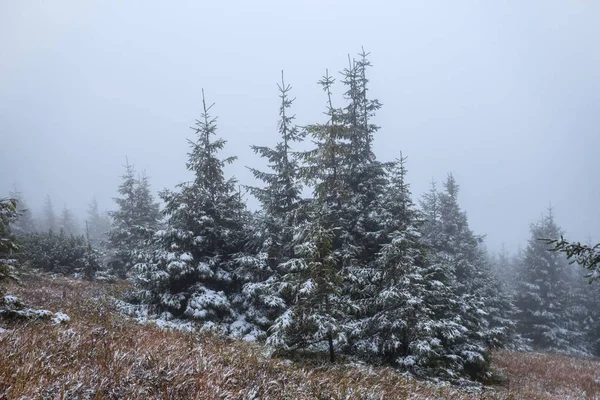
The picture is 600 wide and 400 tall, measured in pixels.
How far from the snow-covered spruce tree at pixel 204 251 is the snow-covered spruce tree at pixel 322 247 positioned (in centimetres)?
310

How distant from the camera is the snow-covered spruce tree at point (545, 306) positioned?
3080 centimetres

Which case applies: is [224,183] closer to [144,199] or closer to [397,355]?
[397,355]

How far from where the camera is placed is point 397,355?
11.5 metres

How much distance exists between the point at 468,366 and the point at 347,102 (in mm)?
13582

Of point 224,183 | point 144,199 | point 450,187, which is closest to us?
point 224,183

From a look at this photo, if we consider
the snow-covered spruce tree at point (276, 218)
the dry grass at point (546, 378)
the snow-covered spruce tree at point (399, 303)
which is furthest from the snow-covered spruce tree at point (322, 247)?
the dry grass at point (546, 378)

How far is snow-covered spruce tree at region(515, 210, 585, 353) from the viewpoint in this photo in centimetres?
3080

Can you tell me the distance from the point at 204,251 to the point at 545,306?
3501 cm

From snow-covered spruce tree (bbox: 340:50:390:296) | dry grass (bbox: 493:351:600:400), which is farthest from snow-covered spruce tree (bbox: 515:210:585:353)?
snow-covered spruce tree (bbox: 340:50:390:296)

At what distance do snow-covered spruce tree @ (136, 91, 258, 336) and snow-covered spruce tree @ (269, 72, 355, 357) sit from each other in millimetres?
3099

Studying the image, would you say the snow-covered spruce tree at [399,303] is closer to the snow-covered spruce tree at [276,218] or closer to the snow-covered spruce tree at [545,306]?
the snow-covered spruce tree at [276,218]

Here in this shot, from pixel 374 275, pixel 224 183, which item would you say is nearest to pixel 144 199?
pixel 224 183

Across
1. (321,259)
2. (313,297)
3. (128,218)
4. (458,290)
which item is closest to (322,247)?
(321,259)

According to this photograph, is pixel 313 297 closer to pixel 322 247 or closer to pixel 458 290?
pixel 322 247
